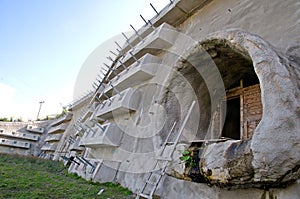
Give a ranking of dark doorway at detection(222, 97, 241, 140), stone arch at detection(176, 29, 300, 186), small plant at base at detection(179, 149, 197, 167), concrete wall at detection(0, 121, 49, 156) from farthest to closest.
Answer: concrete wall at detection(0, 121, 49, 156) < dark doorway at detection(222, 97, 241, 140) < small plant at base at detection(179, 149, 197, 167) < stone arch at detection(176, 29, 300, 186)

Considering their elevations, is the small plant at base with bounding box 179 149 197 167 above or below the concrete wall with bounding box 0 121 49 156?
below

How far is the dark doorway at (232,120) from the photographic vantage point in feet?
18.2

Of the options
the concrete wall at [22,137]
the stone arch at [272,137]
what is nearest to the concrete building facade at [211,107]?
the stone arch at [272,137]

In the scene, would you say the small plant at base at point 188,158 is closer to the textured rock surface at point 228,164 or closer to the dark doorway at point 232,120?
the textured rock surface at point 228,164

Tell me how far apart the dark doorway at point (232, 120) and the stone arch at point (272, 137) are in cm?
321

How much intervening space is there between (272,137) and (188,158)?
3.59ft

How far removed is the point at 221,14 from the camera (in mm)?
4891

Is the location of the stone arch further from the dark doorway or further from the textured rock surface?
the dark doorway

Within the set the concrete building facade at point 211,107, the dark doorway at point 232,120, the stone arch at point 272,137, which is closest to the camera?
the stone arch at point 272,137

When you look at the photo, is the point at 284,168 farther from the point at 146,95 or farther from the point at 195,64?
the point at 146,95

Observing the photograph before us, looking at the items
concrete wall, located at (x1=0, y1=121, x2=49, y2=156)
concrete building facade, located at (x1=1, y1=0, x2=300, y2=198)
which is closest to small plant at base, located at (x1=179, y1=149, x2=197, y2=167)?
concrete building facade, located at (x1=1, y1=0, x2=300, y2=198)

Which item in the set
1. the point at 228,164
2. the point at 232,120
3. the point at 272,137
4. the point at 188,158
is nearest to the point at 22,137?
the point at 232,120

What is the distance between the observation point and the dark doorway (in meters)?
5.55

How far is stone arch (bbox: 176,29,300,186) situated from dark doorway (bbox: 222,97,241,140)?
3.21 meters
